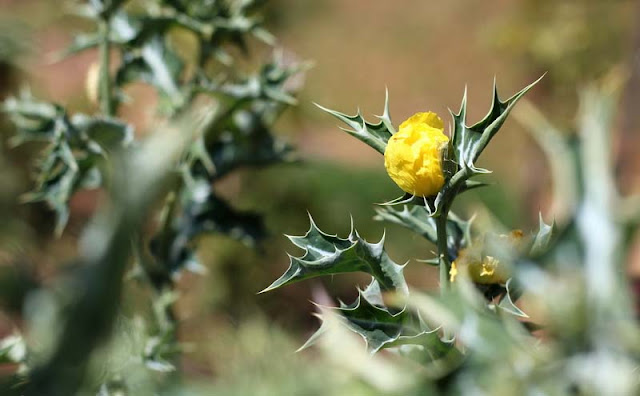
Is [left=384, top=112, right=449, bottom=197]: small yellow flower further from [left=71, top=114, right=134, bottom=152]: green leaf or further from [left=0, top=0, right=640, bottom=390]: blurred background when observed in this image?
[left=71, top=114, right=134, bottom=152]: green leaf

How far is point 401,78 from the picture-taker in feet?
29.7

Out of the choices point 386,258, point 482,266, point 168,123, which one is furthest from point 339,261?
point 168,123

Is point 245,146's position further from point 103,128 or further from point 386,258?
point 386,258

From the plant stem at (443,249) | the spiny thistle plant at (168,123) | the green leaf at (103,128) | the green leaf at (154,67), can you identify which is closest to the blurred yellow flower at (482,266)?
the plant stem at (443,249)

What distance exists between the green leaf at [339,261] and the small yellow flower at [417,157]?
98mm

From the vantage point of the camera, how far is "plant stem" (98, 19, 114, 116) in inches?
58.7

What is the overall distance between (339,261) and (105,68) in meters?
0.87

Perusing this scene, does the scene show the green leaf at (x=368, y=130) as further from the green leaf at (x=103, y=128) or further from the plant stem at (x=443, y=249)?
the green leaf at (x=103, y=128)

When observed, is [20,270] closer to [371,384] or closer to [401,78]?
[371,384]

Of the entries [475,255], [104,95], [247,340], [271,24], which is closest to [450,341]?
[475,255]

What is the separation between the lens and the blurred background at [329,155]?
258 centimetres

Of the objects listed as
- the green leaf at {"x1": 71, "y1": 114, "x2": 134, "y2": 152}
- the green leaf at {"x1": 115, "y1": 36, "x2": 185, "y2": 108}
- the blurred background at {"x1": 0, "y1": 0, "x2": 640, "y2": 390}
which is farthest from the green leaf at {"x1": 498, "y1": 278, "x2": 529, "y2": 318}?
the green leaf at {"x1": 115, "y1": 36, "x2": 185, "y2": 108}

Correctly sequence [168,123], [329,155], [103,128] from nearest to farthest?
[168,123], [103,128], [329,155]

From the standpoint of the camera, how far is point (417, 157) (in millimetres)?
783
